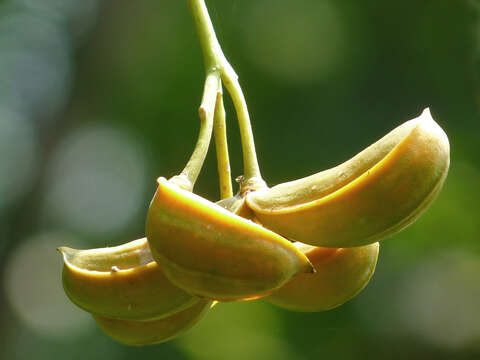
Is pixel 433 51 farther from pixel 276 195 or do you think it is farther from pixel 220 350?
pixel 276 195

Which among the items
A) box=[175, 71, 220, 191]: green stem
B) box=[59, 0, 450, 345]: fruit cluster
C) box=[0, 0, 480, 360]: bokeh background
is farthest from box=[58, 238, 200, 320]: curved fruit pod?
box=[0, 0, 480, 360]: bokeh background

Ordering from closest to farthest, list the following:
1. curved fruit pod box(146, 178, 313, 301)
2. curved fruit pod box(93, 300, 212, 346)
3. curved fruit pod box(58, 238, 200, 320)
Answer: curved fruit pod box(146, 178, 313, 301) < curved fruit pod box(58, 238, 200, 320) < curved fruit pod box(93, 300, 212, 346)

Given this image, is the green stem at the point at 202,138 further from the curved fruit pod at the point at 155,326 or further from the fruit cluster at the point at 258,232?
the curved fruit pod at the point at 155,326

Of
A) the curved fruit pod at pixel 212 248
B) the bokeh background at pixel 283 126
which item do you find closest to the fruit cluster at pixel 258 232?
the curved fruit pod at pixel 212 248

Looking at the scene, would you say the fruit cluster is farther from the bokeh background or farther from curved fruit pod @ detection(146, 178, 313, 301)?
the bokeh background

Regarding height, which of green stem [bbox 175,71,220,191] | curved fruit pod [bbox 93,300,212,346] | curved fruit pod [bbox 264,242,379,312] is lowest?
curved fruit pod [bbox 93,300,212,346]

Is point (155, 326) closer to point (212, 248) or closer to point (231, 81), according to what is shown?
point (212, 248)

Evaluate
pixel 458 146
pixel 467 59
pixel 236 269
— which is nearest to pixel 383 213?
pixel 236 269

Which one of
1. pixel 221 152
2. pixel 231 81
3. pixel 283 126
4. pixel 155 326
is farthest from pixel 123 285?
pixel 283 126
